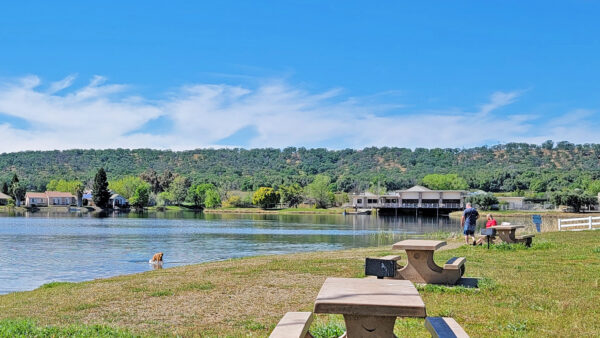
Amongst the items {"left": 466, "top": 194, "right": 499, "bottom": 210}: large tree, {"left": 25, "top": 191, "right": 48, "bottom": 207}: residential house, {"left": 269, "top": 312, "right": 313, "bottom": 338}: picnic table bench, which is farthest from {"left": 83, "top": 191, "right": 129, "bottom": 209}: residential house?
{"left": 269, "top": 312, "right": 313, "bottom": 338}: picnic table bench

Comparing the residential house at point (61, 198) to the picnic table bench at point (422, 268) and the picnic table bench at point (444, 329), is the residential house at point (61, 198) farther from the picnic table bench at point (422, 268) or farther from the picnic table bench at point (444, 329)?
the picnic table bench at point (444, 329)

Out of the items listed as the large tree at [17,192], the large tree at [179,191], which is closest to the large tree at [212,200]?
the large tree at [179,191]

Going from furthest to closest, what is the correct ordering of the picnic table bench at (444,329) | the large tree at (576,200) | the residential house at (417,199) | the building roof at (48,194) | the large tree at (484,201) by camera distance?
the building roof at (48,194), the residential house at (417,199), the large tree at (484,201), the large tree at (576,200), the picnic table bench at (444,329)

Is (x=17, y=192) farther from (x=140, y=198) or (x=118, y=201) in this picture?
(x=140, y=198)

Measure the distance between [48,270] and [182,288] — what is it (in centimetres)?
1087

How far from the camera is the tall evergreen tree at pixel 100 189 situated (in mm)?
110188

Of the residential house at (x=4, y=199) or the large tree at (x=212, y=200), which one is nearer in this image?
the residential house at (x=4, y=199)

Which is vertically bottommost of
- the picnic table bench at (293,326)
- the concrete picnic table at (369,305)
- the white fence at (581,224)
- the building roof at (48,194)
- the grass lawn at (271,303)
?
the grass lawn at (271,303)

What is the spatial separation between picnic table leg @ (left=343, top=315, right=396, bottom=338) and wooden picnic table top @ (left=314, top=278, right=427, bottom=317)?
17 centimetres

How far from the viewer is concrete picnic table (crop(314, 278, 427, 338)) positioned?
4172 mm

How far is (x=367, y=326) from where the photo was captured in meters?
4.49

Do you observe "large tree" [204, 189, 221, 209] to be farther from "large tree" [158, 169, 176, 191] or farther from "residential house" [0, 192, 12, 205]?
"residential house" [0, 192, 12, 205]

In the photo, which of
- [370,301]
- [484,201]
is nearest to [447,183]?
[484,201]

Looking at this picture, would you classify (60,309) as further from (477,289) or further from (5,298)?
(477,289)
